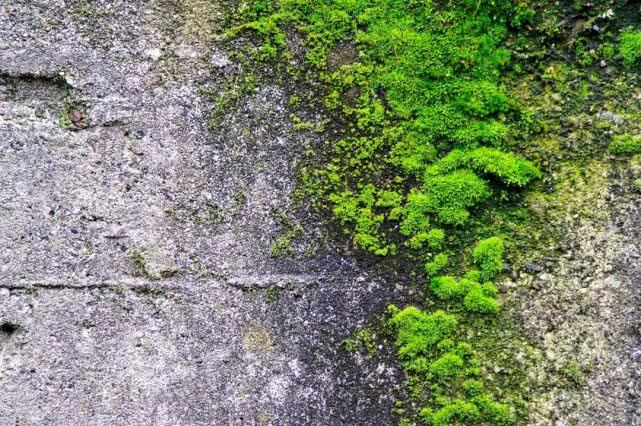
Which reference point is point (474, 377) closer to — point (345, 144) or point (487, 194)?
point (487, 194)

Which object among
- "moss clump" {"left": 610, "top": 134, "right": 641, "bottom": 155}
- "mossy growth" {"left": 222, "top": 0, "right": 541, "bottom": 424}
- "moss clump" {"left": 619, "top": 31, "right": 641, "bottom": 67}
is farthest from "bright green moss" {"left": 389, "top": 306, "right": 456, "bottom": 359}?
"moss clump" {"left": 619, "top": 31, "right": 641, "bottom": 67}

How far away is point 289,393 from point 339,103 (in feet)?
4.20

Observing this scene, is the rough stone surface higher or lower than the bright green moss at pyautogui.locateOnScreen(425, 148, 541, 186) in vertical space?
lower

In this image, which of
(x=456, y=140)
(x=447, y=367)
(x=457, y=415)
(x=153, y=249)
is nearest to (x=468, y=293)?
(x=447, y=367)

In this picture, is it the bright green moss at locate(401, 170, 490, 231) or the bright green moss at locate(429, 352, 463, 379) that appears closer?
the bright green moss at locate(429, 352, 463, 379)

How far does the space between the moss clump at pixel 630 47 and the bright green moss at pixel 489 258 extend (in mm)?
954

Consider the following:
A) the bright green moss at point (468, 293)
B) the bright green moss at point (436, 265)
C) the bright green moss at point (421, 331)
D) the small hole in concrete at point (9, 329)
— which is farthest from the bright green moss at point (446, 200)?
the small hole in concrete at point (9, 329)

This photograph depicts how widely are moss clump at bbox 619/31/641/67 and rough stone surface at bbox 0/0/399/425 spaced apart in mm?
1404

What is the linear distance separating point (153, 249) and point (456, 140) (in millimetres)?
1412

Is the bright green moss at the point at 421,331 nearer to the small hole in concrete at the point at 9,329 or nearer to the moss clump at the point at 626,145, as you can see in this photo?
the moss clump at the point at 626,145

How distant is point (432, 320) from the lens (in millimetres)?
2279

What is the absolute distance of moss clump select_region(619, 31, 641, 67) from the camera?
234 cm

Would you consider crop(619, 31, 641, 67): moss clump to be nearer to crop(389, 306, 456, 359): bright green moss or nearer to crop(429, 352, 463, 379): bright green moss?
crop(389, 306, 456, 359): bright green moss

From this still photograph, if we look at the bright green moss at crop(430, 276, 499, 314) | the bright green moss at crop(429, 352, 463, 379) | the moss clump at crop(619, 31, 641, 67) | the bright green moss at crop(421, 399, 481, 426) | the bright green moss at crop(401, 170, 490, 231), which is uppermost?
the moss clump at crop(619, 31, 641, 67)
